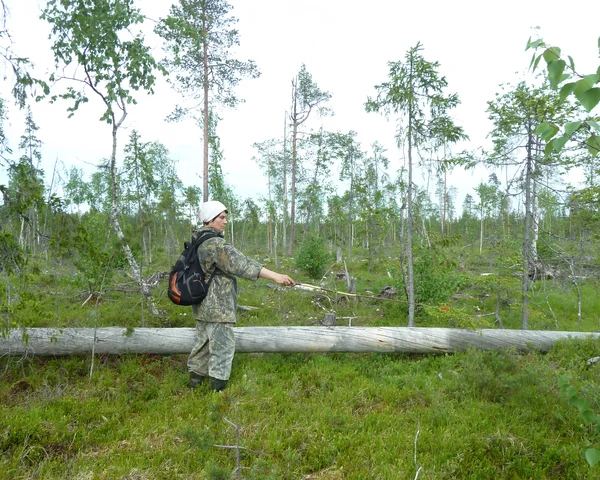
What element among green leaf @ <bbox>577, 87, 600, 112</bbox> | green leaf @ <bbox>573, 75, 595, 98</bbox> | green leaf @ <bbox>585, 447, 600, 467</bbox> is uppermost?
green leaf @ <bbox>573, 75, 595, 98</bbox>

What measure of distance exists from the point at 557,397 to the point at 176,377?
495cm

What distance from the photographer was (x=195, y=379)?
480 centimetres

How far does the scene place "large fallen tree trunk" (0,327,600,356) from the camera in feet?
17.3

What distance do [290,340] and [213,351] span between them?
4.92 feet

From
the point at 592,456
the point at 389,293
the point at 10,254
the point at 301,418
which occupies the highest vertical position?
the point at 10,254

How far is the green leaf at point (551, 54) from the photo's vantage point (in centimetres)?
148

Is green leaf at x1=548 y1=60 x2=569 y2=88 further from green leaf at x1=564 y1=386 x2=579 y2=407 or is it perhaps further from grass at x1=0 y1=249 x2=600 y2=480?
grass at x1=0 y1=249 x2=600 y2=480

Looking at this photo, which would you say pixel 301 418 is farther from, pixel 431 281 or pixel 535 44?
pixel 431 281

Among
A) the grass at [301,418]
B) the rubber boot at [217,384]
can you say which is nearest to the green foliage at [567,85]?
the grass at [301,418]

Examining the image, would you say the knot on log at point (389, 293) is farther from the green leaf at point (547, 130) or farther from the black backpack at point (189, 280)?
the green leaf at point (547, 130)

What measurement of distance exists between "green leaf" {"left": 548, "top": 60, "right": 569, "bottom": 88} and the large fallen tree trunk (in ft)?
16.4

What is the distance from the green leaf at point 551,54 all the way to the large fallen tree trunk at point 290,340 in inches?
197

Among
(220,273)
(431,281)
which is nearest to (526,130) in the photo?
(431,281)

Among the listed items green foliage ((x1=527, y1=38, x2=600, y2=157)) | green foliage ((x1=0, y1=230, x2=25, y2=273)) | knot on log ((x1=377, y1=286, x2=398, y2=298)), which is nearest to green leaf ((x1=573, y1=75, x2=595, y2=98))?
green foliage ((x1=527, y1=38, x2=600, y2=157))
